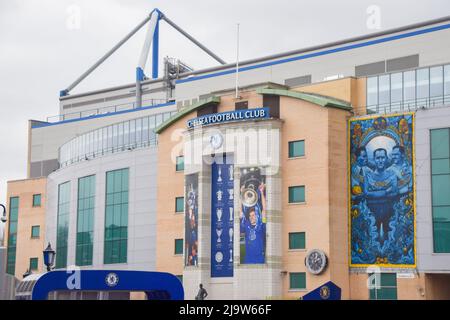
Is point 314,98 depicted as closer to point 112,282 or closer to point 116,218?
point 116,218

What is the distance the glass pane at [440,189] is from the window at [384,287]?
5.82 m

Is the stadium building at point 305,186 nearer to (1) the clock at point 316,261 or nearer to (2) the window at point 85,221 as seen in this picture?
(1) the clock at point 316,261

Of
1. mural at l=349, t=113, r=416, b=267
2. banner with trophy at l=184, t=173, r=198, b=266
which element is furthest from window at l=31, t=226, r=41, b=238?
mural at l=349, t=113, r=416, b=267

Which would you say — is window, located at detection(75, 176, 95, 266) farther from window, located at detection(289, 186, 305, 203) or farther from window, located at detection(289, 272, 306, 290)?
window, located at detection(289, 272, 306, 290)

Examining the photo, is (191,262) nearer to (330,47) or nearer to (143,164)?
(143,164)

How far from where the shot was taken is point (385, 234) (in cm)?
5738

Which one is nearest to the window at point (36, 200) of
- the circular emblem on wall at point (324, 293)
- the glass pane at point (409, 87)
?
the glass pane at point (409, 87)

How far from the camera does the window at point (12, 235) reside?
9594cm

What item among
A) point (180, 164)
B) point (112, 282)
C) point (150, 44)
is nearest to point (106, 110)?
point (150, 44)

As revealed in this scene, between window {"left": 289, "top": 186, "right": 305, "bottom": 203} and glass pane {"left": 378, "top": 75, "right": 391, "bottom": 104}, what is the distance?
871 cm

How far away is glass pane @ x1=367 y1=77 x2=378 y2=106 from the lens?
6134 cm

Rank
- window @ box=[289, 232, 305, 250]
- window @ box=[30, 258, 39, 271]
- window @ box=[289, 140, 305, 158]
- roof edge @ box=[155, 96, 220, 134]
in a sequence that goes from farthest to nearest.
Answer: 1. window @ box=[30, 258, 39, 271]
2. roof edge @ box=[155, 96, 220, 134]
3. window @ box=[289, 140, 305, 158]
4. window @ box=[289, 232, 305, 250]

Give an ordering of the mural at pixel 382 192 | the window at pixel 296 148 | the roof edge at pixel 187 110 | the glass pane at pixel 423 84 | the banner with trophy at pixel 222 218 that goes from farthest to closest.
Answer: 1. the roof edge at pixel 187 110
2. the banner with trophy at pixel 222 218
3. the window at pixel 296 148
4. the glass pane at pixel 423 84
5. the mural at pixel 382 192

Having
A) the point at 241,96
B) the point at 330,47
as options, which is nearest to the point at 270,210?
the point at 241,96
